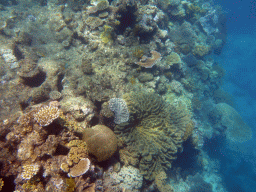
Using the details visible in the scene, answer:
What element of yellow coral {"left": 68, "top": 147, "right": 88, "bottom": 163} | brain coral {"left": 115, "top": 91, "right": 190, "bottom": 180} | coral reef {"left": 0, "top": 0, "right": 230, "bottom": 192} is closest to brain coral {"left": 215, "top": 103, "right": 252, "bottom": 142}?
coral reef {"left": 0, "top": 0, "right": 230, "bottom": 192}

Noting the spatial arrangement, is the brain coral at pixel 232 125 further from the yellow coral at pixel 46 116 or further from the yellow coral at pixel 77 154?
the yellow coral at pixel 46 116

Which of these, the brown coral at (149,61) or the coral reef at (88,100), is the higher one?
the brown coral at (149,61)

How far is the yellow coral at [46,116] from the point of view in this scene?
3496mm

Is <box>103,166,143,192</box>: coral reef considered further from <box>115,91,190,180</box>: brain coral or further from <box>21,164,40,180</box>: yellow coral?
<box>21,164,40,180</box>: yellow coral

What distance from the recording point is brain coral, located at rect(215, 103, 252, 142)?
13555mm

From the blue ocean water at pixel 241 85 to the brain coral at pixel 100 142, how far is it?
44.1 ft

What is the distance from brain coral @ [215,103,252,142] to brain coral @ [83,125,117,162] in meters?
12.9

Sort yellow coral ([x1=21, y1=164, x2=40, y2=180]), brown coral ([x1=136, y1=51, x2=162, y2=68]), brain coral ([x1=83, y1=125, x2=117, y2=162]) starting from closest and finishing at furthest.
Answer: yellow coral ([x1=21, y1=164, x2=40, y2=180]) < brain coral ([x1=83, y1=125, x2=117, y2=162]) < brown coral ([x1=136, y1=51, x2=162, y2=68])

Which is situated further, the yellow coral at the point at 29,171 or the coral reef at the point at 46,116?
the coral reef at the point at 46,116

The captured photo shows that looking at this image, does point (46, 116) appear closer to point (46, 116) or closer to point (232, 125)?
point (46, 116)

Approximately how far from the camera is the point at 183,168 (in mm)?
9375

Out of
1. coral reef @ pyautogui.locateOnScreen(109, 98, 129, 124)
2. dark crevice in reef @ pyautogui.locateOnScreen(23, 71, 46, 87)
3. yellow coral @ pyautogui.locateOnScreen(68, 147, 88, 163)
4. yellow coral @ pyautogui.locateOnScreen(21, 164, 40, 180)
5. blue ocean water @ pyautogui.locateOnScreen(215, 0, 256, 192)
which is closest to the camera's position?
yellow coral @ pyautogui.locateOnScreen(21, 164, 40, 180)

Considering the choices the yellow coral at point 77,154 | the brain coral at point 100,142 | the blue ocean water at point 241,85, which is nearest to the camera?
the yellow coral at point 77,154

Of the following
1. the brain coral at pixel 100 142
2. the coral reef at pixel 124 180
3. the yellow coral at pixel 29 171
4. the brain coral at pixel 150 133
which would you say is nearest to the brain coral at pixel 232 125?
the brain coral at pixel 150 133
